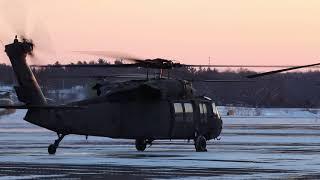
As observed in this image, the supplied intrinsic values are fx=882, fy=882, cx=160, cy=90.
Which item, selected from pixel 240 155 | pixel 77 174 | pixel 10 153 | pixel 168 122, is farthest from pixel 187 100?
pixel 77 174

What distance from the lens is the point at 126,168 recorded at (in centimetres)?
2545

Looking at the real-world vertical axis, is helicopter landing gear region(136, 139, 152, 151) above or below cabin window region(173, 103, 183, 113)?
below

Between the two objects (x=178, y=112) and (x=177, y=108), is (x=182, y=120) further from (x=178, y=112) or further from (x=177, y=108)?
(x=177, y=108)

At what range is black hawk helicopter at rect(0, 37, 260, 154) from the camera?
1261 inches

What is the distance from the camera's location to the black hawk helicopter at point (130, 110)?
105ft

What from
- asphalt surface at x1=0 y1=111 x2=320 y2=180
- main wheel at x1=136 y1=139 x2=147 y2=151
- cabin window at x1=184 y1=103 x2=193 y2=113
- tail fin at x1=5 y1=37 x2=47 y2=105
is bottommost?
main wheel at x1=136 y1=139 x2=147 y2=151

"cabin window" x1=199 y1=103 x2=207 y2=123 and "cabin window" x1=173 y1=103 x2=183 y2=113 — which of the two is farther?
"cabin window" x1=199 y1=103 x2=207 y2=123

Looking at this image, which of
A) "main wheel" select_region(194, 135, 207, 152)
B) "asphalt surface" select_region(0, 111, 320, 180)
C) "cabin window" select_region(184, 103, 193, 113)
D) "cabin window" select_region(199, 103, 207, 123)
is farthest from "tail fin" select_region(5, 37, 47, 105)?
"cabin window" select_region(199, 103, 207, 123)

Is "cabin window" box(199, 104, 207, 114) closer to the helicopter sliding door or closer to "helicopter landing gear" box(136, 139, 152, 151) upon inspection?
the helicopter sliding door

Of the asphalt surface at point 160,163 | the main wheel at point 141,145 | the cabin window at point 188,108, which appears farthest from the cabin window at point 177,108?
the main wheel at point 141,145

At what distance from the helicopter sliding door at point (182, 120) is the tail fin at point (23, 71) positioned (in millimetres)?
5622

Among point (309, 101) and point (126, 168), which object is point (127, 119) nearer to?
point (126, 168)

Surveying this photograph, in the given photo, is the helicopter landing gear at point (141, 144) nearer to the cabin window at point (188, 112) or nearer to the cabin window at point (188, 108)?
the cabin window at point (188, 112)

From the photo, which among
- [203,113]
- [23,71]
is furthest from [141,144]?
[23,71]
